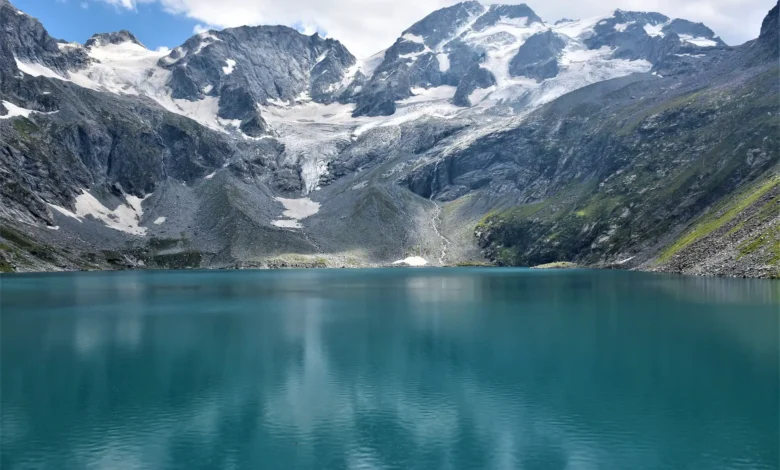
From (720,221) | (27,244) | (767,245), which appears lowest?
(767,245)

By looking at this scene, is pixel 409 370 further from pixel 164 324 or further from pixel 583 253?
pixel 583 253

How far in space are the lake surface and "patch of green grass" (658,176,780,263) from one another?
65481 millimetres

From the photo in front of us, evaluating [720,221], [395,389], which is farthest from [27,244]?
[720,221]

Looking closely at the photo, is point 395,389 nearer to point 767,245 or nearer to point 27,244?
point 767,245

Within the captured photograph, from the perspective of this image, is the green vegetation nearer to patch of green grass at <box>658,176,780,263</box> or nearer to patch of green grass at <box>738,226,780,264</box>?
patch of green grass at <box>658,176,780,263</box>

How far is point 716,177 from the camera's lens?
159m

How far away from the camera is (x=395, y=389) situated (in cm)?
3794

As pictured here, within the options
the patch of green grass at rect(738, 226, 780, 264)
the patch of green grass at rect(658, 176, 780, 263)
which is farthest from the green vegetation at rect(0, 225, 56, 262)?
the patch of green grass at rect(738, 226, 780, 264)

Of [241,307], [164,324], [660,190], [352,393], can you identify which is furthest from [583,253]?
[352,393]

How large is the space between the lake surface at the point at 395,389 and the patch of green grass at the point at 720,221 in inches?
2578

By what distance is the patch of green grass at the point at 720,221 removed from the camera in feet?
429

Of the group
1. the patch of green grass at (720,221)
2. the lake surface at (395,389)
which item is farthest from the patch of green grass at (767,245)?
the lake surface at (395,389)

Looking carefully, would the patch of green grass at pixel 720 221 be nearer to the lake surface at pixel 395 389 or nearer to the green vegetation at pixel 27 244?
the lake surface at pixel 395 389

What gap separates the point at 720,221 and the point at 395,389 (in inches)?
4732
